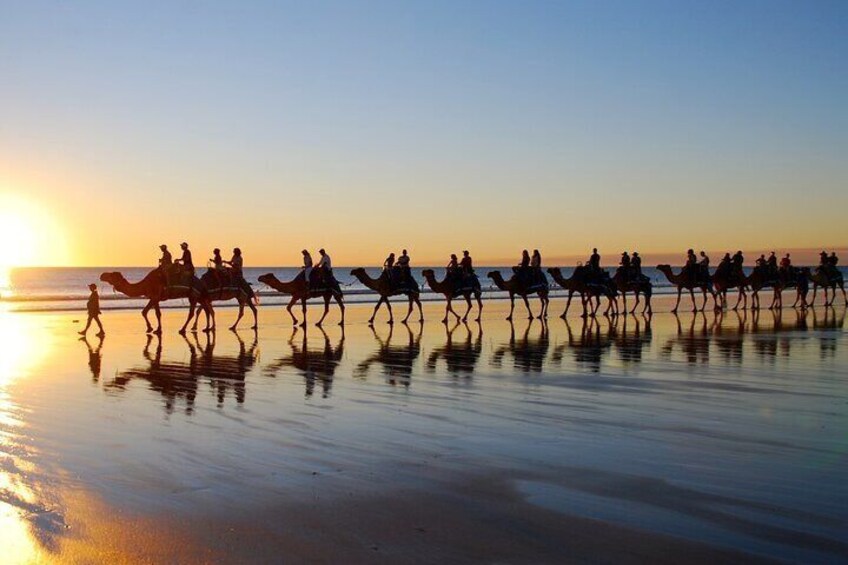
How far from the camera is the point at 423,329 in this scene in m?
27.5

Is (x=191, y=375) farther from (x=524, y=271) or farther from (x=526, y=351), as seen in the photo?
(x=524, y=271)

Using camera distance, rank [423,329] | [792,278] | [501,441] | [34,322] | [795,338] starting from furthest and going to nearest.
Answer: [792,278] < [34,322] < [423,329] < [795,338] < [501,441]

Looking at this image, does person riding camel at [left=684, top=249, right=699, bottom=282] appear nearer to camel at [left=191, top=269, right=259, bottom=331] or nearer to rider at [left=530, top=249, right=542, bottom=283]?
rider at [left=530, top=249, right=542, bottom=283]

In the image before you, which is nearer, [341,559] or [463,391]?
[341,559]

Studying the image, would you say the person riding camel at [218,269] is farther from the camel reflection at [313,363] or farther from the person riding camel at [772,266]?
the person riding camel at [772,266]

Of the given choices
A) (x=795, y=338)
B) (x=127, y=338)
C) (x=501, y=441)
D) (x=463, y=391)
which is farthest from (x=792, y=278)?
(x=501, y=441)

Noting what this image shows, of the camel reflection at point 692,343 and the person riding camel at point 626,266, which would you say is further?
the person riding camel at point 626,266

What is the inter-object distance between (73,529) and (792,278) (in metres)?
40.6

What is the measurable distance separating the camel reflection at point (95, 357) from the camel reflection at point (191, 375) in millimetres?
391

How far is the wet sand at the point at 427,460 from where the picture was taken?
5.98 meters

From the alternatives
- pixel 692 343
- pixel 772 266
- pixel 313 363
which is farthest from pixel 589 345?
pixel 772 266

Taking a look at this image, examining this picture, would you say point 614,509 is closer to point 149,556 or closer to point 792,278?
point 149,556

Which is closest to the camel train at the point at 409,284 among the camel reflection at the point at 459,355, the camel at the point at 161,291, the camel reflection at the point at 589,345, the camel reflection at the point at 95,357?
the camel at the point at 161,291

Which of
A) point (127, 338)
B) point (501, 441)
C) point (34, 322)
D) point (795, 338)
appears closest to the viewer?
point (501, 441)
